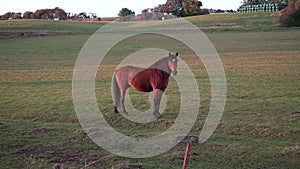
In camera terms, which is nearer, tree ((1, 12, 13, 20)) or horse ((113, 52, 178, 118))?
horse ((113, 52, 178, 118))

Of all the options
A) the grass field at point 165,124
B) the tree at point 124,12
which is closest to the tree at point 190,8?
the tree at point 124,12

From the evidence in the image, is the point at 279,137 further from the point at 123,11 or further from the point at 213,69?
the point at 123,11

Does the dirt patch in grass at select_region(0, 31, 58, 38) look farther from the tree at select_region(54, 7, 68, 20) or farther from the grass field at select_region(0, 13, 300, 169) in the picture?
the tree at select_region(54, 7, 68, 20)

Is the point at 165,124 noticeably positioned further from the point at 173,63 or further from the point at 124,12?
the point at 124,12

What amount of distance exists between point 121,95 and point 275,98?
15.7ft

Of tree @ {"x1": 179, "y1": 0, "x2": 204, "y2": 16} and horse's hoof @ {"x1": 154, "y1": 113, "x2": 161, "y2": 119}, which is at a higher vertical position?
tree @ {"x1": 179, "y1": 0, "x2": 204, "y2": 16}

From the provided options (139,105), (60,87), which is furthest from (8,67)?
(139,105)

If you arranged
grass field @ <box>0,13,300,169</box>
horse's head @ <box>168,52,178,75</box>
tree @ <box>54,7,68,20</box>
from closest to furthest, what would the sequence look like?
grass field @ <box>0,13,300,169</box>, horse's head @ <box>168,52,178,75</box>, tree @ <box>54,7,68,20</box>

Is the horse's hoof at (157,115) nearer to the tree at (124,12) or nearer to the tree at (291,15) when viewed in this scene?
the tree at (291,15)

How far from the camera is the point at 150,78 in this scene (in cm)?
999

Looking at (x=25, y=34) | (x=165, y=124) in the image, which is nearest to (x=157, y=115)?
(x=165, y=124)

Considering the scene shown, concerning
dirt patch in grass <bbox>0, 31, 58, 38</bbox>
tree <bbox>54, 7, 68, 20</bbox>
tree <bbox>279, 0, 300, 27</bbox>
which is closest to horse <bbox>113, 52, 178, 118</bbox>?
tree <bbox>279, 0, 300, 27</bbox>

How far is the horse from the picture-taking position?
977cm

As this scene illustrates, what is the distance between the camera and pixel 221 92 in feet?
43.1
